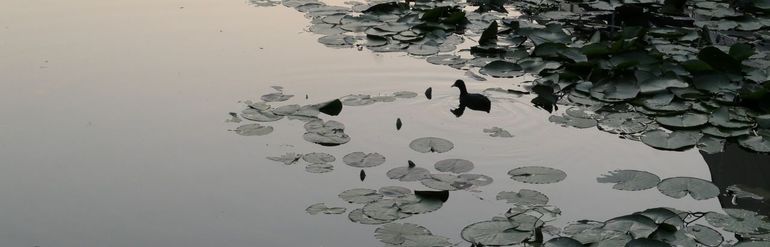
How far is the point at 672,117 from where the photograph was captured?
375 centimetres

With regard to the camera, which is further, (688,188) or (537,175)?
(537,175)

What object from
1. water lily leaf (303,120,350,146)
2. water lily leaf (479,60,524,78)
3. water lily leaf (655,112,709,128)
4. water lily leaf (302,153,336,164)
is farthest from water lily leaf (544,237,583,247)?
water lily leaf (479,60,524,78)

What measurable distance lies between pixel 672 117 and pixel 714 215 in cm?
87

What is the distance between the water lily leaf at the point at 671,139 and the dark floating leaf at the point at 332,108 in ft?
3.61

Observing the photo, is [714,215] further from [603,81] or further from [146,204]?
[146,204]

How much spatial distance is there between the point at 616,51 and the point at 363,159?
4.72 feet

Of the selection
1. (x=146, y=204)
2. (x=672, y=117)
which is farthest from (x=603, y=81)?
(x=146, y=204)

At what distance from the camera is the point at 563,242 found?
106 inches

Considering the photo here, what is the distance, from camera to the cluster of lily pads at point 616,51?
3.75 m

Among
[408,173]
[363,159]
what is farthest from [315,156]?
[408,173]

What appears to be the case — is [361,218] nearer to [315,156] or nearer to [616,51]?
[315,156]

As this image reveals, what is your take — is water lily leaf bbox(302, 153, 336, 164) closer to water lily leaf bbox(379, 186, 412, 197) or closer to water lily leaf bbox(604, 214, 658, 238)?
water lily leaf bbox(379, 186, 412, 197)

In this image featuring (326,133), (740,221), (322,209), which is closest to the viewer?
(740,221)

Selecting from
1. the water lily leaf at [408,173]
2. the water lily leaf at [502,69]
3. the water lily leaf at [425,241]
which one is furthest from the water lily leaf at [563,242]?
the water lily leaf at [502,69]
